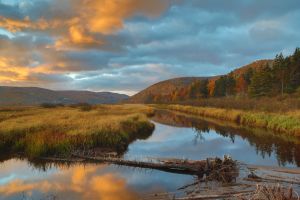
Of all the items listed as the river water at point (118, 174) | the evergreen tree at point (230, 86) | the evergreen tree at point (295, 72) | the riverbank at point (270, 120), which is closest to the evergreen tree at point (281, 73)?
the evergreen tree at point (295, 72)

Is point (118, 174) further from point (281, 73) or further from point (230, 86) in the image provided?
point (230, 86)

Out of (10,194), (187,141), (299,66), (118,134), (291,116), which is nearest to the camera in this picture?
(10,194)

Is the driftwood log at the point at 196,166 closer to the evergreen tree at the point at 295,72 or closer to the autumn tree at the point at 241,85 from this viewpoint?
the evergreen tree at the point at 295,72

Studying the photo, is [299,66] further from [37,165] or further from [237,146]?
[37,165]

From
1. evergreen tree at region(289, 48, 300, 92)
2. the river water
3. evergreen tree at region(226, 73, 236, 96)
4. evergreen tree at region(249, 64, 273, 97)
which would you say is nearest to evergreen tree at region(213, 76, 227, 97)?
evergreen tree at region(226, 73, 236, 96)

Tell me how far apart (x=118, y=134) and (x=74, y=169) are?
30.3 feet

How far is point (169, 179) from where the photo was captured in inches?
640

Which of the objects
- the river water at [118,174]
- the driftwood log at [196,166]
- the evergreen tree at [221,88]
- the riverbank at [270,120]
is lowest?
the river water at [118,174]

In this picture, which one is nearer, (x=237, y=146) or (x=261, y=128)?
(x=237, y=146)

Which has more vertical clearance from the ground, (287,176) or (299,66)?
(299,66)

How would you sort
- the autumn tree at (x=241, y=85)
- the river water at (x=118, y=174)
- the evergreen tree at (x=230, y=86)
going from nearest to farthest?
the river water at (x=118, y=174)
the evergreen tree at (x=230, y=86)
the autumn tree at (x=241, y=85)

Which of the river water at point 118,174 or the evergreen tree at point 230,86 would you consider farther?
the evergreen tree at point 230,86

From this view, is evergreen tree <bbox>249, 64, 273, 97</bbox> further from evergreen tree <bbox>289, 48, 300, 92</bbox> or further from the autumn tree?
the autumn tree

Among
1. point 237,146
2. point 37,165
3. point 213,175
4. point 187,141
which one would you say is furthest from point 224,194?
point 187,141
